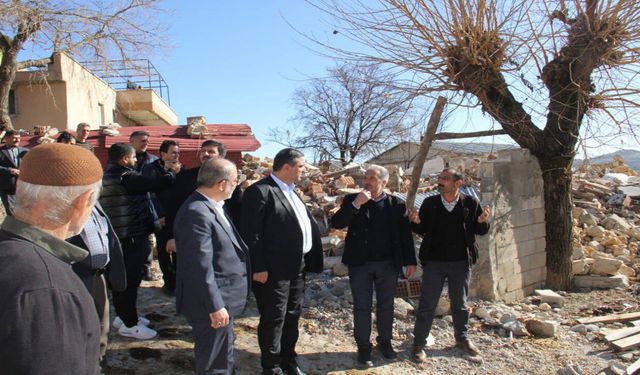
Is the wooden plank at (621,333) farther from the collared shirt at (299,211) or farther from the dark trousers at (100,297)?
the dark trousers at (100,297)

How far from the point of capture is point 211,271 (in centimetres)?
314

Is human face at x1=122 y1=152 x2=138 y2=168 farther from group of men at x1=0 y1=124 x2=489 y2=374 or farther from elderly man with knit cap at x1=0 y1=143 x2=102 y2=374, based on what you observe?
elderly man with knit cap at x1=0 y1=143 x2=102 y2=374

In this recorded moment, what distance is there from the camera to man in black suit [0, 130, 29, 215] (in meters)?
5.06

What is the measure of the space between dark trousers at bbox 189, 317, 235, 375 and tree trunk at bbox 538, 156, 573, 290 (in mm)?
5450

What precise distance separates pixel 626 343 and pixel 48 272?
5.42 m

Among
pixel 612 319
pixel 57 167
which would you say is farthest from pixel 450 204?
pixel 57 167

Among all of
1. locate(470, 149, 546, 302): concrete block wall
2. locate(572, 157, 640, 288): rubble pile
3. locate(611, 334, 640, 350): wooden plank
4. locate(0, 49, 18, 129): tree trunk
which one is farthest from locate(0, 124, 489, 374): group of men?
locate(0, 49, 18, 129): tree trunk

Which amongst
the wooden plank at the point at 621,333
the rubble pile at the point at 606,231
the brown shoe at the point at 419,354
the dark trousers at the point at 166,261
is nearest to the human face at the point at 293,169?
the dark trousers at the point at 166,261

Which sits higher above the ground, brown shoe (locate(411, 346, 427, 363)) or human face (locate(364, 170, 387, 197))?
human face (locate(364, 170, 387, 197))

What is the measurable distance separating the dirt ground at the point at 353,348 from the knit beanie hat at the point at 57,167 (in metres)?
2.92

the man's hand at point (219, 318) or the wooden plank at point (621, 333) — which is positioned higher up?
the man's hand at point (219, 318)

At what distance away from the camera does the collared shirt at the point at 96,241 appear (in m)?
2.91

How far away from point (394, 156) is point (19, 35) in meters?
26.6

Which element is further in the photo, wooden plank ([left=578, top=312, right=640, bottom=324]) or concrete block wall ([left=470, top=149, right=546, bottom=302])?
concrete block wall ([left=470, top=149, right=546, bottom=302])
